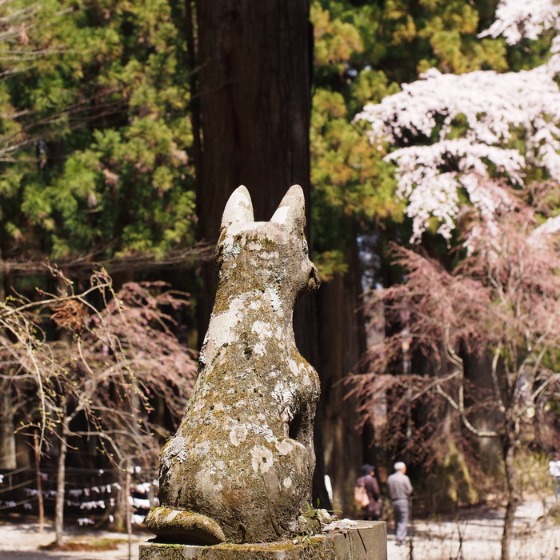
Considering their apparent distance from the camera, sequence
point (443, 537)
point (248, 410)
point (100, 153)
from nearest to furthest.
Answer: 1. point (248, 410)
2. point (443, 537)
3. point (100, 153)

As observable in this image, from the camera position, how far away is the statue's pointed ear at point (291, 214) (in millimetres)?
5364

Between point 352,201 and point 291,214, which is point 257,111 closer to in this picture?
point 291,214

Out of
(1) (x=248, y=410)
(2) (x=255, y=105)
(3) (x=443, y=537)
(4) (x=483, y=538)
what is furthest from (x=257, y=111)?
(4) (x=483, y=538)

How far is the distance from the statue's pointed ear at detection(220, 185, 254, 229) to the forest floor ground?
928cm

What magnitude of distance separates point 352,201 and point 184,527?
52.0ft

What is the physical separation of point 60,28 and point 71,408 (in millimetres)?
7615

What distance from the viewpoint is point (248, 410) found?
489 cm

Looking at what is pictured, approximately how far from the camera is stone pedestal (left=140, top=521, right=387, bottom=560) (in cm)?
464

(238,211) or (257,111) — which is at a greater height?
(257,111)

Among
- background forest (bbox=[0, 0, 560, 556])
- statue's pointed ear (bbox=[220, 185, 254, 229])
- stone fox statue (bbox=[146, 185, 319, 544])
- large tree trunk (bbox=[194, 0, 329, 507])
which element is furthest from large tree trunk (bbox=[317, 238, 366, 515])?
stone fox statue (bbox=[146, 185, 319, 544])

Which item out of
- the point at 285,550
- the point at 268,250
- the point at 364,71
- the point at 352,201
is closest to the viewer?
the point at 285,550

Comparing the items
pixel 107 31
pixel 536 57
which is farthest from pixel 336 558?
pixel 536 57

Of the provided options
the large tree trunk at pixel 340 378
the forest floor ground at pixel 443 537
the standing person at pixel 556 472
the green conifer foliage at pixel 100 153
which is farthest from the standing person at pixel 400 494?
the green conifer foliage at pixel 100 153

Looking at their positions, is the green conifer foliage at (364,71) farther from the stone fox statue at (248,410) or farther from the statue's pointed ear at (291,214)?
the stone fox statue at (248,410)
